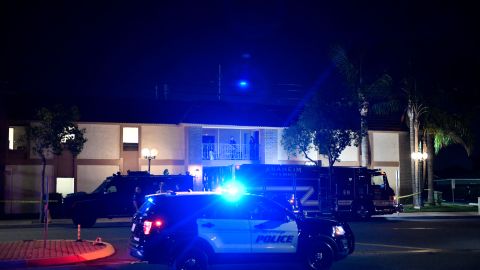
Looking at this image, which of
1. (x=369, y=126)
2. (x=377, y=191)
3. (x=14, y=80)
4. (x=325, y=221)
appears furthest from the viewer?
(x=369, y=126)

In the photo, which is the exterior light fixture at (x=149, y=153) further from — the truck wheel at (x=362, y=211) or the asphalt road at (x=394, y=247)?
the truck wheel at (x=362, y=211)

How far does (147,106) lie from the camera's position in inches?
1411

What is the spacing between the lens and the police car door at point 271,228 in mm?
11617

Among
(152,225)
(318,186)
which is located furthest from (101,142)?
(152,225)

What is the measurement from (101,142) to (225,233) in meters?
22.7

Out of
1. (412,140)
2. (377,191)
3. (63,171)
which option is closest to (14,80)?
(63,171)

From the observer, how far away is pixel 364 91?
115 feet

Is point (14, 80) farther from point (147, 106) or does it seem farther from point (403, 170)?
point (403, 170)

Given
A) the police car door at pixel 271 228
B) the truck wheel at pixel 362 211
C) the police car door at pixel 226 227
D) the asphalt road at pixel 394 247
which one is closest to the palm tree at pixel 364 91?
the truck wheel at pixel 362 211

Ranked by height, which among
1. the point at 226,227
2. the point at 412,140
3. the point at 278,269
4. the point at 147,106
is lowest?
the point at 278,269

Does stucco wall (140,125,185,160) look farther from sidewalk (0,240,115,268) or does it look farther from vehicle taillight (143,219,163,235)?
vehicle taillight (143,219,163,235)

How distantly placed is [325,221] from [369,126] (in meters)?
27.0

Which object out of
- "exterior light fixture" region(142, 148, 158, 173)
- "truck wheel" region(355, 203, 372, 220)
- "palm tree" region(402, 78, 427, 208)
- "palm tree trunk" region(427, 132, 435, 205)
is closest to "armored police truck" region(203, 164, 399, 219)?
"truck wheel" region(355, 203, 372, 220)

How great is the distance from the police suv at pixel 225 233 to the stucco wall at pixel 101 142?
21601mm
